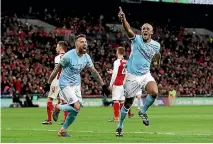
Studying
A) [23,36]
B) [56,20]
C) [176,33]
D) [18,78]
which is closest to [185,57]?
[176,33]

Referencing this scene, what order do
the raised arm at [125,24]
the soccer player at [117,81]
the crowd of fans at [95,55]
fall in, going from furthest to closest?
the crowd of fans at [95,55] < the soccer player at [117,81] < the raised arm at [125,24]

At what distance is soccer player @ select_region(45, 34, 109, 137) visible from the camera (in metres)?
15.2

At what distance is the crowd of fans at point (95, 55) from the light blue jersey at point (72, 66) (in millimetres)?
24249

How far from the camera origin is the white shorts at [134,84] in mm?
15867

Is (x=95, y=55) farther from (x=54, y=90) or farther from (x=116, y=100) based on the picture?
(x=54, y=90)

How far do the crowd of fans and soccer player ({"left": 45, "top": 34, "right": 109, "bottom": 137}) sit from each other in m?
24.3

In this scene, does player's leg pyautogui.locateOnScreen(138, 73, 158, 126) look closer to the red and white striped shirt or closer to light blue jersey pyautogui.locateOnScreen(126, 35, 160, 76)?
light blue jersey pyautogui.locateOnScreen(126, 35, 160, 76)

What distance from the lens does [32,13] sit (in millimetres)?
55688

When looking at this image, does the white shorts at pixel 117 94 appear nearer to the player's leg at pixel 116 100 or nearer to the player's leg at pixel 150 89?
the player's leg at pixel 116 100

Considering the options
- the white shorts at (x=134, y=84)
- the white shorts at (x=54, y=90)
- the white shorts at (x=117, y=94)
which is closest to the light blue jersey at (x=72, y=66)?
the white shorts at (x=134, y=84)

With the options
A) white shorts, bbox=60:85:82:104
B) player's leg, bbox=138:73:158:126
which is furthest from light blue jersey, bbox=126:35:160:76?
white shorts, bbox=60:85:82:104

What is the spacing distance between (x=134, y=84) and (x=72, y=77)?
1616 millimetres

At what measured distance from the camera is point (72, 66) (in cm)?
1564

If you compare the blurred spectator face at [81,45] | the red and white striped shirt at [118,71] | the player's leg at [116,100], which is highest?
the blurred spectator face at [81,45]
